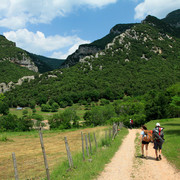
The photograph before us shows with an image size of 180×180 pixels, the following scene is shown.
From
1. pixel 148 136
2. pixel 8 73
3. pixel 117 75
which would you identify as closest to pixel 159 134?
pixel 148 136

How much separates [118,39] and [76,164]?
15317 cm

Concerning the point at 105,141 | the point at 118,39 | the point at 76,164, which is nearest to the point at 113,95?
the point at 118,39

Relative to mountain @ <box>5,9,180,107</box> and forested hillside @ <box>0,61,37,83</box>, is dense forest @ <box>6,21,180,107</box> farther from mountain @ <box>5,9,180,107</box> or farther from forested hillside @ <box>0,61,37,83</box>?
forested hillside @ <box>0,61,37,83</box>

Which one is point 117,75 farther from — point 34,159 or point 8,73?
point 34,159

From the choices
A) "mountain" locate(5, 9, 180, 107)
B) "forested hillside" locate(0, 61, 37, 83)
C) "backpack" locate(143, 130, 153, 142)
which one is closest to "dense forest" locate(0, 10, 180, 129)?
"mountain" locate(5, 9, 180, 107)

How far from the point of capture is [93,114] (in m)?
61.9

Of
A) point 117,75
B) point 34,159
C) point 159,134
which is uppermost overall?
point 117,75

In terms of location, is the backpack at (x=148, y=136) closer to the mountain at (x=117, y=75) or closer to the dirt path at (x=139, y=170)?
the dirt path at (x=139, y=170)

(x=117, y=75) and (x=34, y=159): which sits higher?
Result: (x=117, y=75)

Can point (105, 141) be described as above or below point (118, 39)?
below

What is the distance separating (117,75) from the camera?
4879 inches

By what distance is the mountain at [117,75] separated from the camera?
10938 cm

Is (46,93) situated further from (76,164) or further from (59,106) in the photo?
(76,164)

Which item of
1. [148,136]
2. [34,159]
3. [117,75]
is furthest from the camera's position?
[117,75]
